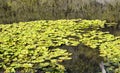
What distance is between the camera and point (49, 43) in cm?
589

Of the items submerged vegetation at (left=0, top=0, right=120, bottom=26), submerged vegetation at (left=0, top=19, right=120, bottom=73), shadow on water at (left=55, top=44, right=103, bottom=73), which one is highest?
submerged vegetation at (left=0, top=0, right=120, bottom=26)

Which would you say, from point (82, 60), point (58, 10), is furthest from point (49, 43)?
point (58, 10)

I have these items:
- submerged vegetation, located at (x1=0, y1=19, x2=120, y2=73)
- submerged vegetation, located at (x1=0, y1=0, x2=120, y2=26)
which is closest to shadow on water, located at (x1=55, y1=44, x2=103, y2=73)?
submerged vegetation, located at (x1=0, y1=19, x2=120, y2=73)

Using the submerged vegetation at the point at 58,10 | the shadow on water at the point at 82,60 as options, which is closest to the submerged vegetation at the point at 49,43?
the shadow on water at the point at 82,60

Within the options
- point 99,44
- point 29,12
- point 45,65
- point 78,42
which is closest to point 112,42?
point 99,44

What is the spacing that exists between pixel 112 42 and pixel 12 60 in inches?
70.7

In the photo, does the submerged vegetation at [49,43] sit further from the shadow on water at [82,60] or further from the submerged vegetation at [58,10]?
the submerged vegetation at [58,10]

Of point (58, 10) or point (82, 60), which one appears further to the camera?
point (58, 10)

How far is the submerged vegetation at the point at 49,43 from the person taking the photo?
519 centimetres

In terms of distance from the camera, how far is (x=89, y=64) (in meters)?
5.38

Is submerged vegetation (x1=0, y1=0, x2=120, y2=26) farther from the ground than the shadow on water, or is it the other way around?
submerged vegetation (x1=0, y1=0, x2=120, y2=26)

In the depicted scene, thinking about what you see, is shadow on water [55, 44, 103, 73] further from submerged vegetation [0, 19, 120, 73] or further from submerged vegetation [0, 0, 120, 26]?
submerged vegetation [0, 0, 120, 26]

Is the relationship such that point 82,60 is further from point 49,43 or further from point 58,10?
point 58,10

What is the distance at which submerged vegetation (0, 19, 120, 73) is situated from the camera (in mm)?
5188
